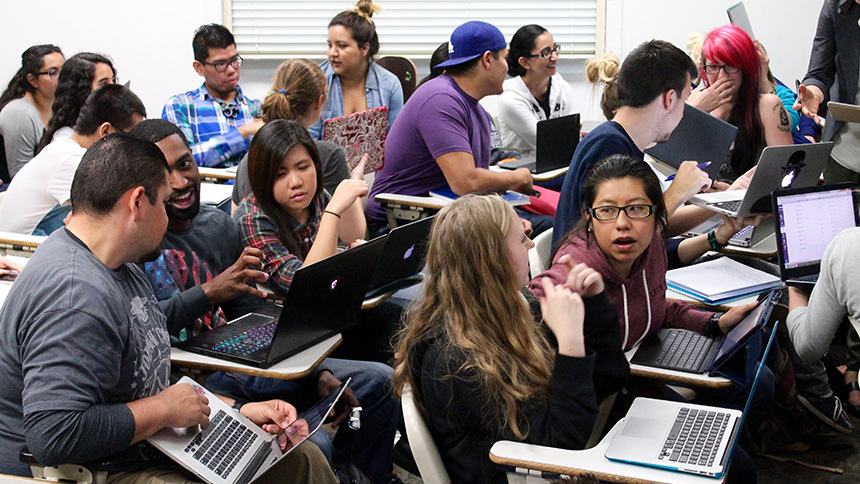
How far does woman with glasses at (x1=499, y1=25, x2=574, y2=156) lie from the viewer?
4.88 m

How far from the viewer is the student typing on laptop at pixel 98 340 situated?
158 cm

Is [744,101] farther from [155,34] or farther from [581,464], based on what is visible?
[155,34]

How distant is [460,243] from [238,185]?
1549 millimetres

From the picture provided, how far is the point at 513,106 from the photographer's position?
486 centimetres

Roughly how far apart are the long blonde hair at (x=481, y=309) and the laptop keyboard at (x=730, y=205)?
1383 mm

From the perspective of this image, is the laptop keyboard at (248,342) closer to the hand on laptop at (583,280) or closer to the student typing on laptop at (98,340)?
the student typing on laptop at (98,340)

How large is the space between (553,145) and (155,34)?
13.2 feet

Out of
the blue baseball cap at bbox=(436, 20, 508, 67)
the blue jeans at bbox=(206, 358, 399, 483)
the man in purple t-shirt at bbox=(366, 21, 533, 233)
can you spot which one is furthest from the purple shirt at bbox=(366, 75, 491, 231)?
the blue jeans at bbox=(206, 358, 399, 483)

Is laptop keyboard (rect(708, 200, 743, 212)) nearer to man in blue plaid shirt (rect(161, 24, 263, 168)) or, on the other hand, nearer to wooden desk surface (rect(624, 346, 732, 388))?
wooden desk surface (rect(624, 346, 732, 388))

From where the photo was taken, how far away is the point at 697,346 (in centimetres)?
225

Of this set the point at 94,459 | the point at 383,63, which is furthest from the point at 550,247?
the point at 383,63

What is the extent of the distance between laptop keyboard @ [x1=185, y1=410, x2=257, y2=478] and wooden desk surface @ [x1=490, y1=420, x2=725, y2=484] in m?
0.60

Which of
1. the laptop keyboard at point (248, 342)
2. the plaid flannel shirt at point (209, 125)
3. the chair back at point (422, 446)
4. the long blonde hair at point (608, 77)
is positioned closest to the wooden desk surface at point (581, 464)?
the chair back at point (422, 446)

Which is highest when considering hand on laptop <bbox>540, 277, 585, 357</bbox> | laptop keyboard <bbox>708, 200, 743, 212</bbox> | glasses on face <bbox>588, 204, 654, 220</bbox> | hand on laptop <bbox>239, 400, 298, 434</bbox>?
glasses on face <bbox>588, 204, 654, 220</bbox>
